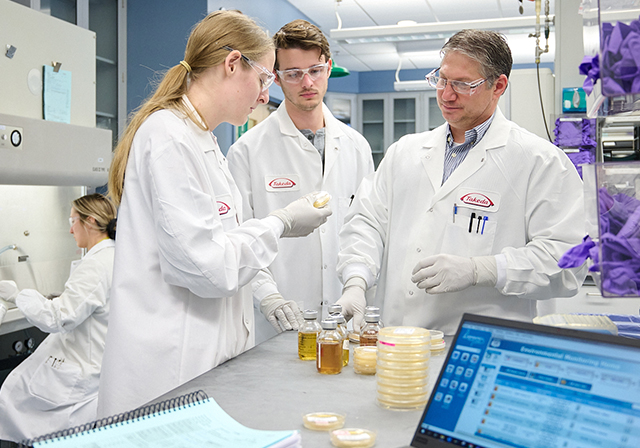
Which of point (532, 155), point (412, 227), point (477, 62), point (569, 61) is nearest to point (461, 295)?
point (412, 227)

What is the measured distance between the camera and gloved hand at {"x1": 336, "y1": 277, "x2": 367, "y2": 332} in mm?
1649

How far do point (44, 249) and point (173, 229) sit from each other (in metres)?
2.09

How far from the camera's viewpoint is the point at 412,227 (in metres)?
1.81

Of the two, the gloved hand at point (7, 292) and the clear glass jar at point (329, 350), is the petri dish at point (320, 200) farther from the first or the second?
the gloved hand at point (7, 292)

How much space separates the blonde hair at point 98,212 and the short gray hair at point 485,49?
5.73 ft

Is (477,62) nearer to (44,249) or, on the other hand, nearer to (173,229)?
(173,229)

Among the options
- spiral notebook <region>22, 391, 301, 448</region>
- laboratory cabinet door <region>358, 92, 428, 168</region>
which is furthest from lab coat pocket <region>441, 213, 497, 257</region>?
laboratory cabinet door <region>358, 92, 428, 168</region>

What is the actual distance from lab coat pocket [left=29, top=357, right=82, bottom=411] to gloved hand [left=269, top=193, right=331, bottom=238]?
130cm

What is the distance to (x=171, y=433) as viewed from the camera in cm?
84

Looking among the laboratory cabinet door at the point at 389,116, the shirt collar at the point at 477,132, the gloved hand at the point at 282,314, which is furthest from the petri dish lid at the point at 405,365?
the laboratory cabinet door at the point at 389,116

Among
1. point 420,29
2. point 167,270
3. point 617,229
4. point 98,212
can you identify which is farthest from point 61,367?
point 420,29

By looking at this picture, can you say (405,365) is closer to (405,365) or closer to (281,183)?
(405,365)

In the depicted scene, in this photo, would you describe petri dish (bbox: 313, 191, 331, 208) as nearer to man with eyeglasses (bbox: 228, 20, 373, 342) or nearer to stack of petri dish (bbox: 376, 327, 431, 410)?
man with eyeglasses (bbox: 228, 20, 373, 342)

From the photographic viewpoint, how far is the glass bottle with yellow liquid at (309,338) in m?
1.35
